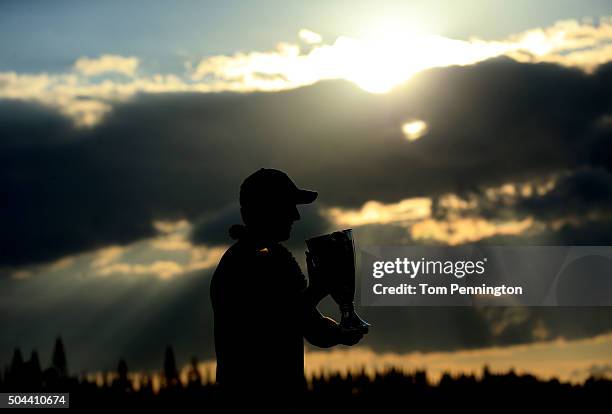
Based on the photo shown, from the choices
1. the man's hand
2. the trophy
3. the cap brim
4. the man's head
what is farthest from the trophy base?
the cap brim

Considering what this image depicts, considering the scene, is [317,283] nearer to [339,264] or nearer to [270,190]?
[339,264]

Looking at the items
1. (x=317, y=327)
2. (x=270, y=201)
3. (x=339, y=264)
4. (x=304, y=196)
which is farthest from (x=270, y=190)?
(x=317, y=327)

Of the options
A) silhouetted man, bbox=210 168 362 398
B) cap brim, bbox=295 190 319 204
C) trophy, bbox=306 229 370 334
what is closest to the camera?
silhouetted man, bbox=210 168 362 398

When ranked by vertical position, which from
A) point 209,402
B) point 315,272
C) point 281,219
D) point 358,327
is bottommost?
point 209,402

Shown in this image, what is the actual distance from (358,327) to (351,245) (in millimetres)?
821

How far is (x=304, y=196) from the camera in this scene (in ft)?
28.9

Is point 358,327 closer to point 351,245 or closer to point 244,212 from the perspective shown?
point 351,245

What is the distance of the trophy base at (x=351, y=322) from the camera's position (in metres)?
8.78

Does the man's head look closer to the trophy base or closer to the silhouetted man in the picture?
the silhouetted man

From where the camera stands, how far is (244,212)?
28.9ft

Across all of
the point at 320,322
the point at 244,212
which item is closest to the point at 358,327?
the point at 320,322

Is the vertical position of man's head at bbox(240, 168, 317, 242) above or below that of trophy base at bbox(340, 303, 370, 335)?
above

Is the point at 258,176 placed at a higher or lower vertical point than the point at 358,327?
higher

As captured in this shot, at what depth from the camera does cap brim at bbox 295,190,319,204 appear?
8797mm
